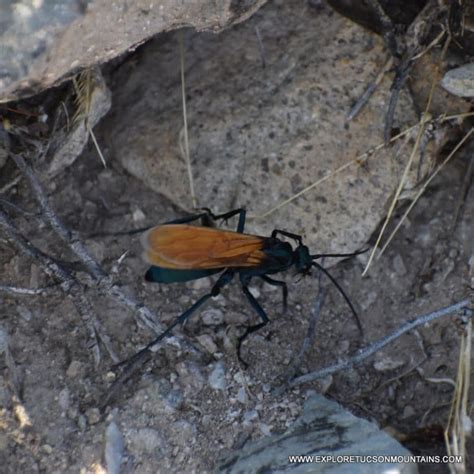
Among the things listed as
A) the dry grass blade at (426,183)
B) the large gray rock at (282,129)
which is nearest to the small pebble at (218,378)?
the large gray rock at (282,129)

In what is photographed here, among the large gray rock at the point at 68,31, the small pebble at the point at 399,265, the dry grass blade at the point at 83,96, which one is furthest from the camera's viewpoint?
the small pebble at the point at 399,265

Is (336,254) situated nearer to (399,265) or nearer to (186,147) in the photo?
(399,265)

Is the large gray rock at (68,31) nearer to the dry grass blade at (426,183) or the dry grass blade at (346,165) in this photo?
the dry grass blade at (346,165)

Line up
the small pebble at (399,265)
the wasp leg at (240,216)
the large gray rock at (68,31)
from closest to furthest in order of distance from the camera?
1. the large gray rock at (68,31)
2. the wasp leg at (240,216)
3. the small pebble at (399,265)

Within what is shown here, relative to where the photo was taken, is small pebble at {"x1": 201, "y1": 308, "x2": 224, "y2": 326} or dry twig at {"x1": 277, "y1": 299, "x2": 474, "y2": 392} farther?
small pebble at {"x1": 201, "y1": 308, "x2": 224, "y2": 326}

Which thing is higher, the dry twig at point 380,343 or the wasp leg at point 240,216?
the wasp leg at point 240,216

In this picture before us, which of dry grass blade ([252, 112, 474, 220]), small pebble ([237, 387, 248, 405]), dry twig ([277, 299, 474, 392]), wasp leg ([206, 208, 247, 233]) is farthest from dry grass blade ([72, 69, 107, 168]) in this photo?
dry twig ([277, 299, 474, 392])

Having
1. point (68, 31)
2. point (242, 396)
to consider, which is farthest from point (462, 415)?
point (68, 31)

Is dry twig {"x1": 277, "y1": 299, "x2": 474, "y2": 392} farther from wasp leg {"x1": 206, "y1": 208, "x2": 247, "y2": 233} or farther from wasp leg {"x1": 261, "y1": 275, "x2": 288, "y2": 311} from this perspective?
wasp leg {"x1": 206, "y1": 208, "x2": 247, "y2": 233}

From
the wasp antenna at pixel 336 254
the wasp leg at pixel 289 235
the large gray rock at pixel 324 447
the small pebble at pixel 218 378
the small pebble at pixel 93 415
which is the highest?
the wasp leg at pixel 289 235
